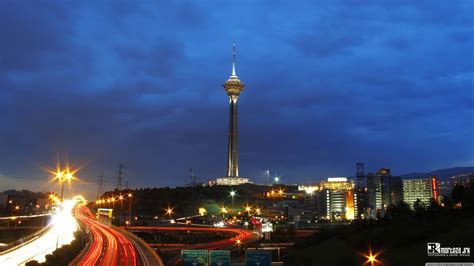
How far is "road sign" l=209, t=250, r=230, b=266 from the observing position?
4066cm

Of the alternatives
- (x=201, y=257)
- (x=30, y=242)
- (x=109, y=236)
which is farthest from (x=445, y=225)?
(x=30, y=242)

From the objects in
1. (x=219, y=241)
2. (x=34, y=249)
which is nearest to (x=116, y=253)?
(x=34, y=249)

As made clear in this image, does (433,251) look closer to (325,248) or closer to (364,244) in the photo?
(364,244)

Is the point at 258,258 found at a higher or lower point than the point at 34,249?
higher

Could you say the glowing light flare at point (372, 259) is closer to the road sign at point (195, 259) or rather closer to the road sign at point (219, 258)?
the road sign at point (219, 258)

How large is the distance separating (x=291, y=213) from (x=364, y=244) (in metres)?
132

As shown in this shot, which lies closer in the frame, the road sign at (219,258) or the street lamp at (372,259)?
the road sign at (219,258)

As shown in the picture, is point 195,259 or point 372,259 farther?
point 372,259

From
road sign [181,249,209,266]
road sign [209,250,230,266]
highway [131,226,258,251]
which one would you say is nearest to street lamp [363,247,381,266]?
road sign [209,250,230,266]

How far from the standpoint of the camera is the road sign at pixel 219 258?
4066 cm

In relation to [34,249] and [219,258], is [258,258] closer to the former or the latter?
[219,258]

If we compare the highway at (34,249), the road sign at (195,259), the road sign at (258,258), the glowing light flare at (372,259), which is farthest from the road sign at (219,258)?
the highway at (34,249)

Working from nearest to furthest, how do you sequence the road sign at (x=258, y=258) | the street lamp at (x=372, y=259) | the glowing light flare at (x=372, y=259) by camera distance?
the road sign at (x=258, y=258), the street lamp at (x=372, y=259), the glowing light flare at (x=372, y=259)

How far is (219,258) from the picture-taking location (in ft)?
134
